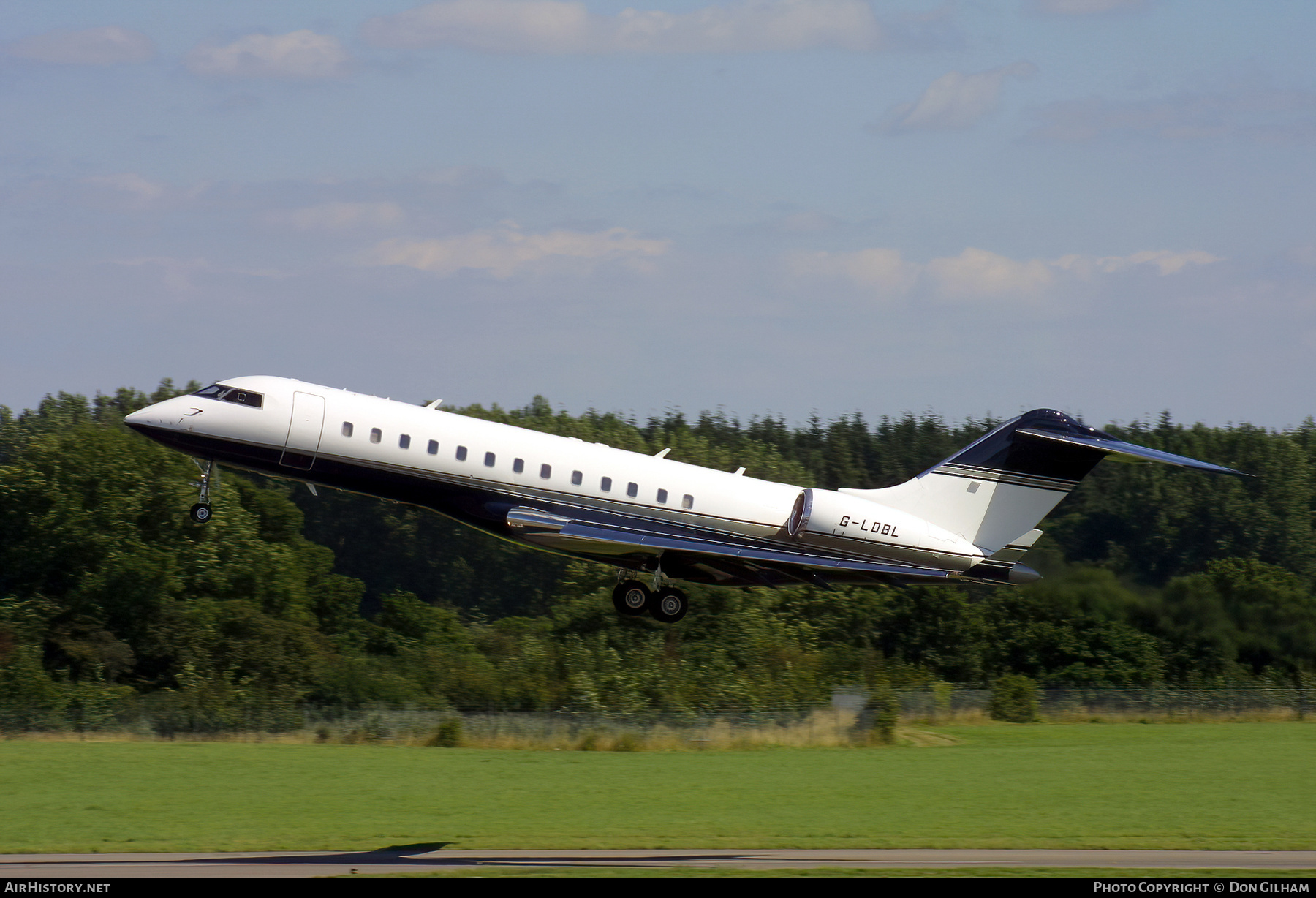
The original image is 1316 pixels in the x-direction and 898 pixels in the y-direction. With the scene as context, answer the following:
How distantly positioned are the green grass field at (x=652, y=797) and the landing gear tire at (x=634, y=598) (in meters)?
3.94

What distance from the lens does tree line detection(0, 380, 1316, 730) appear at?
40094mm

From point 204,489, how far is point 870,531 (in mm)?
12719

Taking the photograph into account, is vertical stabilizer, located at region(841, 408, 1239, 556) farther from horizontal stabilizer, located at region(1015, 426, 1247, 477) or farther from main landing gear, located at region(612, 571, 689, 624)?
main landing gear, located at region(612, 571, 689, 624)

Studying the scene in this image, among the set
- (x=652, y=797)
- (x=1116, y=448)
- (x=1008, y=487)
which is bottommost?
(x=652, y=797)

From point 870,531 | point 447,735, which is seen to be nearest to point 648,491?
point 870,531

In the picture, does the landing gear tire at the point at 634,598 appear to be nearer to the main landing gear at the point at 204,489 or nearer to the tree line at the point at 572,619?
the main landing gear at the point at 204,489

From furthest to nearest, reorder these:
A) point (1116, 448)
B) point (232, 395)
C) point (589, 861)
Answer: point (1116, 448) → point (232, 395) → point (589, 861)

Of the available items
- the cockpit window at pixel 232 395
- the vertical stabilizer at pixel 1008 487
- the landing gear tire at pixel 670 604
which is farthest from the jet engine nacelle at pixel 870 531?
the cockpit window at pixel 232 395

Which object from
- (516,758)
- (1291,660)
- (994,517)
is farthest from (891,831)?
(1291,660)

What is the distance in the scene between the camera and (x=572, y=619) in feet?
165

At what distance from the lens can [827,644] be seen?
53156 millimetres

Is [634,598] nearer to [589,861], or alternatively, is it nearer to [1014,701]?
[589,861]

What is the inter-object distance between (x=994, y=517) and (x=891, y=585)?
2590 millimetres

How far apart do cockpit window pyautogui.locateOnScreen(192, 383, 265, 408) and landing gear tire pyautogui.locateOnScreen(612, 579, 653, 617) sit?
310 inches
